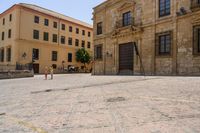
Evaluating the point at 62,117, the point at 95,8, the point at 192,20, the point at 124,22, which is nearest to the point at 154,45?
the point at 192,20

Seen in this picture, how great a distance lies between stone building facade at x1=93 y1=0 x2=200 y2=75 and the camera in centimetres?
1656

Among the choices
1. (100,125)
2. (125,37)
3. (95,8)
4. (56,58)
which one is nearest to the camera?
(100,125)

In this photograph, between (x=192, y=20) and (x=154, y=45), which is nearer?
(x=192, y=20)

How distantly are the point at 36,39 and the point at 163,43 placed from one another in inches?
1094

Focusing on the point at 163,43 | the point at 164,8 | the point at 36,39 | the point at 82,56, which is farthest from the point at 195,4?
the point at 82,56

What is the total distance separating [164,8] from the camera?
19.1 metres

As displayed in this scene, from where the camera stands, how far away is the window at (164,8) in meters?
18.7

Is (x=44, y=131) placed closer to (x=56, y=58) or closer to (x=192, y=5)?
(x=192, y=5)

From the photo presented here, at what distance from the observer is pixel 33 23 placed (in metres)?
38.7

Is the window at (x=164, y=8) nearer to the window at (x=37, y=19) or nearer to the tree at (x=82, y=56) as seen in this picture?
the window at (x=37, y=19)

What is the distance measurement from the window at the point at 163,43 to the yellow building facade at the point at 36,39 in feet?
80.2

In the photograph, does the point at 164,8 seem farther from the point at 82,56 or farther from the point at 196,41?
the point at 82,56

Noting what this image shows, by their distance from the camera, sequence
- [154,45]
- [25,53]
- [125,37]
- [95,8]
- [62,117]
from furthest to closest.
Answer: [25,53] → [95,8] → [125,37] → [154,45] → [62,117]

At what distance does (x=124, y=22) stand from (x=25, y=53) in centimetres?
2137
